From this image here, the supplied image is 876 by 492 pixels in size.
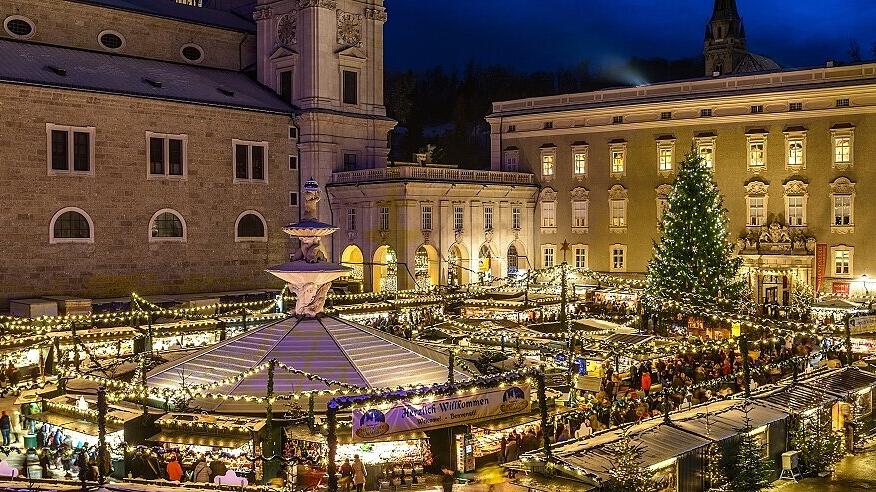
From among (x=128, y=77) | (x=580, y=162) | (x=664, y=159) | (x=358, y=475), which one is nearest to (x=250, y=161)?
(x=128, y=77)

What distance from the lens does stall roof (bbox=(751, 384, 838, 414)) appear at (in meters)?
23.5

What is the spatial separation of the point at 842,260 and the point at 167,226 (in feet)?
112

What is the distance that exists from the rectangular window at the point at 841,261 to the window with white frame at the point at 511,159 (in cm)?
1993

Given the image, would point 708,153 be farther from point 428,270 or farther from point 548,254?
point 428,270

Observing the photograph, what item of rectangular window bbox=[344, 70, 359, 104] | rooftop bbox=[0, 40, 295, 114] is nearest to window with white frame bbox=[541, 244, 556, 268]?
rectangular window bbox=[344, 70, 359, 104]

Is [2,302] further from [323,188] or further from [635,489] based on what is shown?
[635,489]

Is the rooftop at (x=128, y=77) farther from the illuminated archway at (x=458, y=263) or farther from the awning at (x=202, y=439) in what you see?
the awning at (x=202, y=439)

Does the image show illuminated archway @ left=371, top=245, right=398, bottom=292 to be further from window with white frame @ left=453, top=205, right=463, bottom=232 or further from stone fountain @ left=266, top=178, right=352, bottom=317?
stone fountain @ left=266, top=178, right=352, bottom=317

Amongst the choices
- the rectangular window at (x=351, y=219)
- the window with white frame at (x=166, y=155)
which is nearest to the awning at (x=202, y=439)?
the window with white frame at (x=166, y=155)

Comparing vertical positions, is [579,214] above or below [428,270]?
above

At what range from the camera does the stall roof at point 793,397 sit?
77.3ft

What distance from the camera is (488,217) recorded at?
59750 mm

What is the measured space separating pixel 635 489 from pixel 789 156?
39.6 meters

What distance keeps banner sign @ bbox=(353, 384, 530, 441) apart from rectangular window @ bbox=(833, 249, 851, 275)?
33.2 metres
